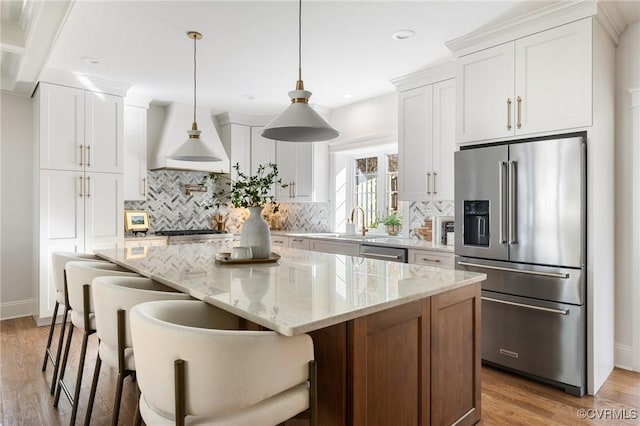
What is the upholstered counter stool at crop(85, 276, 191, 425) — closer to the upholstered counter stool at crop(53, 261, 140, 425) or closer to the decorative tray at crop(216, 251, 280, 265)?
the upholstered counter stool at crop(53, 261, 140, 425)

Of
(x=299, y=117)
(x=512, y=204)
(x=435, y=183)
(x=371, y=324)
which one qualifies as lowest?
(x=371, y=324)

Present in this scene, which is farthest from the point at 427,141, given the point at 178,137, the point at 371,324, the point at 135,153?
the point at 135,153

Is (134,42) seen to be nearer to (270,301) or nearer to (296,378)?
(270,301)

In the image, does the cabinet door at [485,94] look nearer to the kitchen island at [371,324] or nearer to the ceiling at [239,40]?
the ceiling at [239,40]

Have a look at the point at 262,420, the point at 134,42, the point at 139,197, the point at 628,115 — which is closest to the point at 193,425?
the point at 262,420

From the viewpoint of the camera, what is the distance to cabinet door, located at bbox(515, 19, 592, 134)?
2.55 m

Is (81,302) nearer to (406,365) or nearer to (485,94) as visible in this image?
(406,365)

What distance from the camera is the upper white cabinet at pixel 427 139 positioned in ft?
12.3

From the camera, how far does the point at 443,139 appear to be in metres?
3.79

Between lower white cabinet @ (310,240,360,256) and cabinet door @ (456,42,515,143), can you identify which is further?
lower white cabinet @ (310,240,360,256)

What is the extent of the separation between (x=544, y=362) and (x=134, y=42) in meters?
3.97

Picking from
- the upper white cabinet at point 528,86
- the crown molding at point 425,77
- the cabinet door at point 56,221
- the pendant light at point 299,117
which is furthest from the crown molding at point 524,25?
the cabinet door at point 56,221

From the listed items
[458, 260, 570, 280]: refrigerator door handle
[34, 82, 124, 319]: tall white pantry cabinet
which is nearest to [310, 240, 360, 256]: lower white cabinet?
[458, 260, 570, 280]: refrigerator door handle

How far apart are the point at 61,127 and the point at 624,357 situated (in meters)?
5.49
